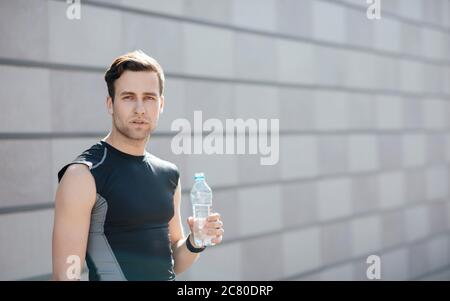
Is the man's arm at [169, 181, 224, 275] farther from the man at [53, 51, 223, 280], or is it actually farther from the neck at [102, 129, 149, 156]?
the neck at [102, 129, 149, 156]

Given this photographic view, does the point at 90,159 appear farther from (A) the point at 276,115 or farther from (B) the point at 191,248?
(A) the point at 276,115

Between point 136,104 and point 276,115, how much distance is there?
9.93 ft

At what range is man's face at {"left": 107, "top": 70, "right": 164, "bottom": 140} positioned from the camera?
3139 mm

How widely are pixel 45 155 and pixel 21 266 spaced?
813 mm

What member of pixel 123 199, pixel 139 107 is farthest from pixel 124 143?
pixel 123 199

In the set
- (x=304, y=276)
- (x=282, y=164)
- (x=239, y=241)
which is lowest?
(x=304, y=276)

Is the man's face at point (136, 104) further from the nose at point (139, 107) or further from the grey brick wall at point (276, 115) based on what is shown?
the grey brick wall at point (276, 115)

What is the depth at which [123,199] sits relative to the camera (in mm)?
3008

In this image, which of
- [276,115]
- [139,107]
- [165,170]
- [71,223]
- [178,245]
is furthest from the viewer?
[276,115]

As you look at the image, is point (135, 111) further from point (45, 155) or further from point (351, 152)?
point (351, 152)

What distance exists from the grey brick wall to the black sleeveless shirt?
48.0 inches

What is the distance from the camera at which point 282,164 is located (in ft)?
20.0
